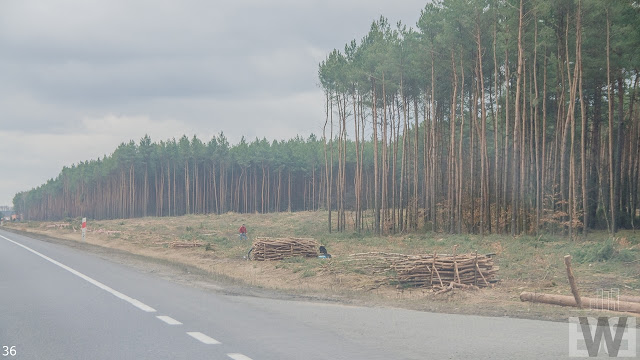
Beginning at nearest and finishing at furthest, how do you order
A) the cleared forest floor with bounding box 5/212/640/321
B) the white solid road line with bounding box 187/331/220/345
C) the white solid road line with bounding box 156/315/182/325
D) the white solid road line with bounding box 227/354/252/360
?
the white solid road line with bounding box 227/354/252/360
the white solid road line with bounding box 187/331/220/345
the white solid road line with bounding box 156/315/182/325
the cleared forest floor with bounding box 5/212/640/321

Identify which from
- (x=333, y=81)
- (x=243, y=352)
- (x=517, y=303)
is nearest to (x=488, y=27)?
(x=333, y=81)

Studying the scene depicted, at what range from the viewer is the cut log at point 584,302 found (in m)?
12.8

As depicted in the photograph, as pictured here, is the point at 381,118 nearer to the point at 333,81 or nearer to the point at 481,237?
the point at 333,81

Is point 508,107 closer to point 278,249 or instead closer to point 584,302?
point 278,249

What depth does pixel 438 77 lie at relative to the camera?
50750 mm

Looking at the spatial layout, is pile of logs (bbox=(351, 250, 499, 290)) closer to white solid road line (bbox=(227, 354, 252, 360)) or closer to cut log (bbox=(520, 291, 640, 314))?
cut log (bbox=(520, 291, 640, 314))

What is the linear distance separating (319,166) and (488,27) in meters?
85.5

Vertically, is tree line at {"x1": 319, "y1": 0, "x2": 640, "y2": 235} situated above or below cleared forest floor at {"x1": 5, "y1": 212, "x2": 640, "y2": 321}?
above

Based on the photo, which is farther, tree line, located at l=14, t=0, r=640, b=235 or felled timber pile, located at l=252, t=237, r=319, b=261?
tree line, located at l=14, t=0, r=640, b=235

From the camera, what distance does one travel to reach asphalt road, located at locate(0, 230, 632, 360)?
8.45m

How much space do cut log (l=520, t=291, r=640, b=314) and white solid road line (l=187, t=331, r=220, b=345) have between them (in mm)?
8112

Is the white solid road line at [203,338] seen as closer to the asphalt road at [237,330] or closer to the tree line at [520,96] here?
the asphalt road at [237,330]

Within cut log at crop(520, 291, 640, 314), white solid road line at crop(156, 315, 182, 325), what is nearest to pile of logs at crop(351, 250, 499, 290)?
cut log at crop(520, 291, 640, 314)

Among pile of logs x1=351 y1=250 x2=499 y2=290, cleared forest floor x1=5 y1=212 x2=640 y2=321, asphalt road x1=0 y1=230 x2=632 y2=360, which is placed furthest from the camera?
pile of logs x1=351 y1=250 x2=499 y2=290
